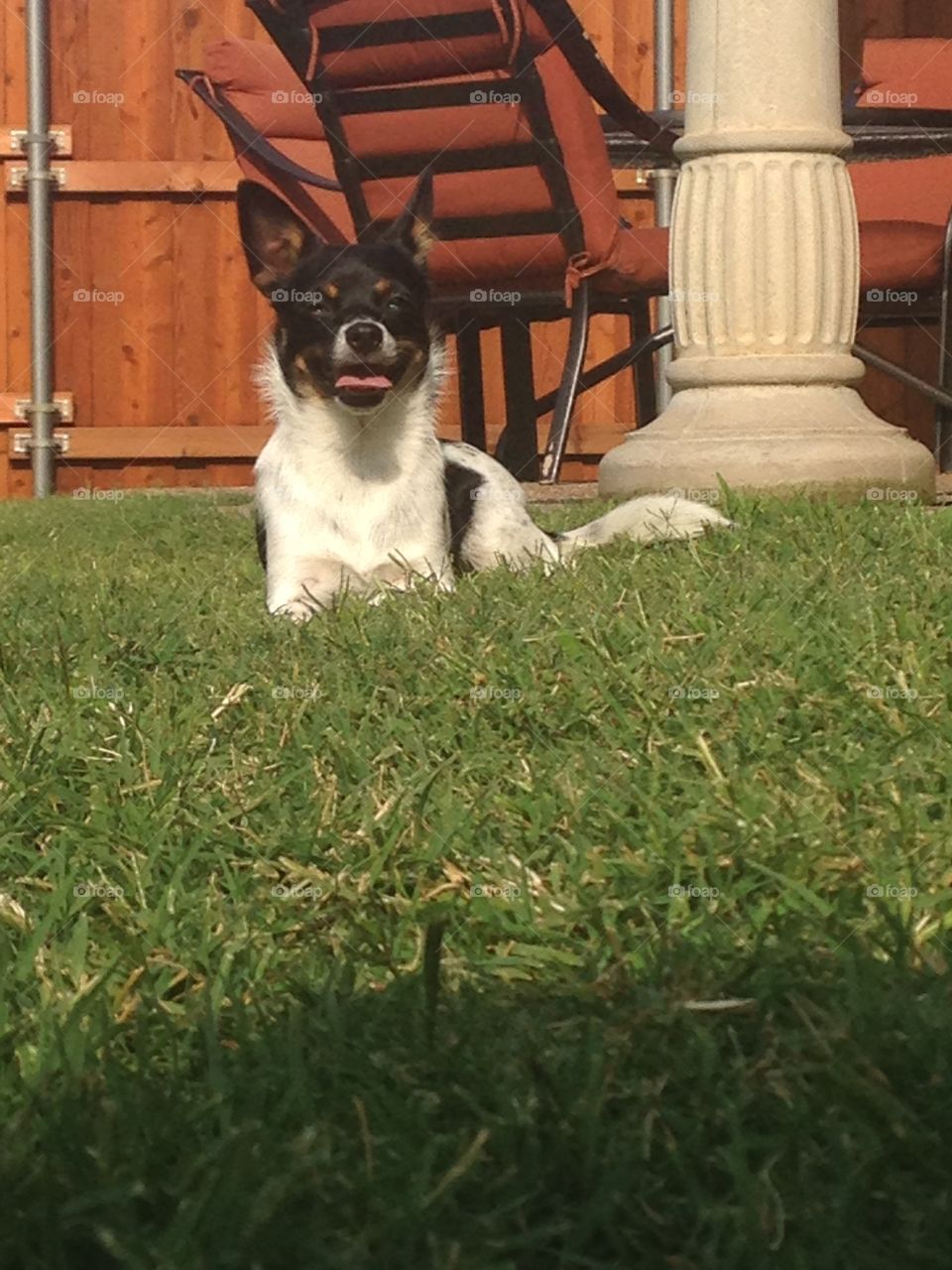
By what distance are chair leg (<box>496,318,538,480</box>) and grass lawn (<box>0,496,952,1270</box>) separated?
Result: 417 centimetres

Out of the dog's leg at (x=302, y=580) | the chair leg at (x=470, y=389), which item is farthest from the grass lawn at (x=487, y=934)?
the chair leg at (x=470, y=389)

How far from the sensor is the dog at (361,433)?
15.7ft

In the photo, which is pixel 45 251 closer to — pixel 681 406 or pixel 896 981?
pixel 681 406

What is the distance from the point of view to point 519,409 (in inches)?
321

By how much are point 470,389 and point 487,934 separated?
20.8ft

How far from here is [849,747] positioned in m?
2.75

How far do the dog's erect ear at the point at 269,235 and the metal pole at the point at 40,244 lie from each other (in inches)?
215

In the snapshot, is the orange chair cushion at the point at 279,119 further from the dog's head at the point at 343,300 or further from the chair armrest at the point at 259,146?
the dog's head at the point at 343,300

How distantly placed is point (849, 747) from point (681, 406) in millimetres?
3486

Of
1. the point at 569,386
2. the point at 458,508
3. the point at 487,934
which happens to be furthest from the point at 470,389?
the point at 487,934

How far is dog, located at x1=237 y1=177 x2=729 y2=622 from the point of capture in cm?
478

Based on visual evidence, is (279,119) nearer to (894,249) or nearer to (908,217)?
(894,249)

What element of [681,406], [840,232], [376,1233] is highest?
[840,232]

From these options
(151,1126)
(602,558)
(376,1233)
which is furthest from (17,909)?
(602,558)
